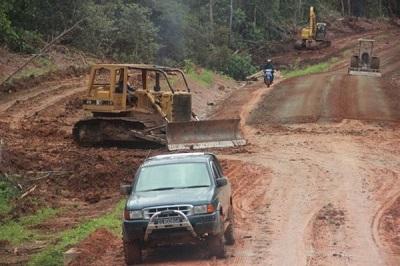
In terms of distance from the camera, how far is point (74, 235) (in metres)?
15.5

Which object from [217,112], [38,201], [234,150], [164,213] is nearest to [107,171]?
[38,201]

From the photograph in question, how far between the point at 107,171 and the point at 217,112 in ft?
53.9

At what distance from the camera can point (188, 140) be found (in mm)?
25125

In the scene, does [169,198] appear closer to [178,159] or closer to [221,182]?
[221,182]

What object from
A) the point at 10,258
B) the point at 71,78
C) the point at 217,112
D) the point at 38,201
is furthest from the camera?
the point at 71,78

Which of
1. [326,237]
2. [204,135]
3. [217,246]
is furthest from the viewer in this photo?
[204,135]

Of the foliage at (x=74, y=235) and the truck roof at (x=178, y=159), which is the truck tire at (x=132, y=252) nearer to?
the foliage at (x=74, y=235)

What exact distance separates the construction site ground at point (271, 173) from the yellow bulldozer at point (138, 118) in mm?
526

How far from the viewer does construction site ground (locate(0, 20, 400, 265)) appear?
13992 mm

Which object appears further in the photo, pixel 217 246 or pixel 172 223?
pixel 217 246

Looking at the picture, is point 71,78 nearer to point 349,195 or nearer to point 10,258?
point 349,195

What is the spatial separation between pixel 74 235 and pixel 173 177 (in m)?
3.12

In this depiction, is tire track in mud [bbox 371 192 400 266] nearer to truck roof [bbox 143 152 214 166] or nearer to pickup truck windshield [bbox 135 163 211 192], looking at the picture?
pickup truck windshield [bbox 135 163 211 192]

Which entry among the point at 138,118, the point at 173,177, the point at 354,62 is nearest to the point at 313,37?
the point at 354,62
